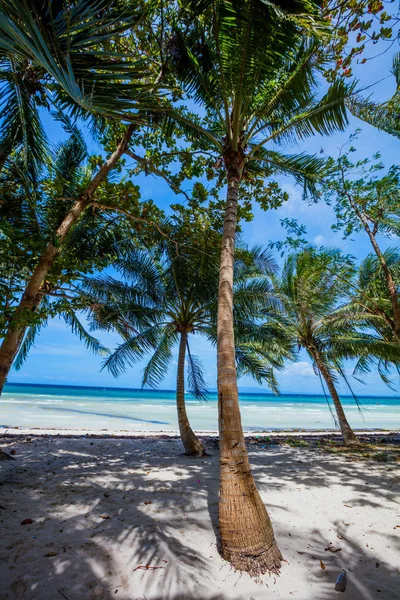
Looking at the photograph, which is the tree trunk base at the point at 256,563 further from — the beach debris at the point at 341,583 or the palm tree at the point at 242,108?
the beach debris at the point at 341,583

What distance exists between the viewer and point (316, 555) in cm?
252

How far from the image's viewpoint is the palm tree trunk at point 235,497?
2275 mm

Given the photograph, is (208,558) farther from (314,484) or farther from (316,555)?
(314,484)

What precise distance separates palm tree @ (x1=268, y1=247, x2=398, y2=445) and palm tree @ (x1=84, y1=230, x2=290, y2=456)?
48.5 inches

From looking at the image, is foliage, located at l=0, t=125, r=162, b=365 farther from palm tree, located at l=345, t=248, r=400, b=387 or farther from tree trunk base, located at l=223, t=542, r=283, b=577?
palm tree, located at l=345, t=248, r=400, b=387

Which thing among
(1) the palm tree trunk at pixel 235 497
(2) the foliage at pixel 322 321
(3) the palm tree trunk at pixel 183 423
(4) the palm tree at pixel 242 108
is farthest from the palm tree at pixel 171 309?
(1) the palm tree trunk at pixel 235 497

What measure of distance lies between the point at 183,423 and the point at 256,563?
494cm

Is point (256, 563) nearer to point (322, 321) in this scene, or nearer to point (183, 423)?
point (183, 423)

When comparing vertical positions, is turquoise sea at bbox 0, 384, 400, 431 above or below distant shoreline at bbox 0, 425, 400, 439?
above

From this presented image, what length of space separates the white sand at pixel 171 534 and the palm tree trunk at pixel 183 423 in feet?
5.91

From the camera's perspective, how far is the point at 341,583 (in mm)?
2131

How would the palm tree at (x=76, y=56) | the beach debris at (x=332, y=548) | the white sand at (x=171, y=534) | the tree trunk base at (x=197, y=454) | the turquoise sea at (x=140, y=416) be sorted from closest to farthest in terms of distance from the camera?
1. the palm tree at (x=76, y=56)
2. the white sand at (x=171, y=534)
3. the beach debris at (x=332, y=548)
4. the tree trunk base at (x=197, y=454)
5. the turquoise sea at (x=140, y=416)

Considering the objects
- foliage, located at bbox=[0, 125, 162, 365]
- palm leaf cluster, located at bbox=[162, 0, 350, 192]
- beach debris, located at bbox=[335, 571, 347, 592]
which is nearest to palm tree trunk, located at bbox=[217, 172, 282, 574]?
beach debris, located at bbox=[335, 571, 347, 592]

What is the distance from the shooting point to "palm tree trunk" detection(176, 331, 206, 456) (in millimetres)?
6898
